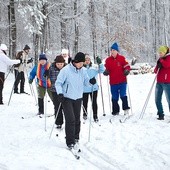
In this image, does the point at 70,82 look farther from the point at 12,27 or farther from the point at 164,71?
the point at 12,27

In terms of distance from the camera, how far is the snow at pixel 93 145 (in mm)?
5953

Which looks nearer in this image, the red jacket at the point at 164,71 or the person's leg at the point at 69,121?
the person's leg at the point at 69,121

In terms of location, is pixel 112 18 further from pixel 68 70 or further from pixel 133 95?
pixel 68 70

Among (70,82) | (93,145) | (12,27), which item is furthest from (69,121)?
(12,27)

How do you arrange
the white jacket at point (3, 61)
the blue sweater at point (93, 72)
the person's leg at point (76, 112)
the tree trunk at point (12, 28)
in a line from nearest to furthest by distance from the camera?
the person's leg at point (76, 112)
the blue sweater at point (93, 72)
the white jacket at point (3, 61)
the tree trunk at point (12, 28)

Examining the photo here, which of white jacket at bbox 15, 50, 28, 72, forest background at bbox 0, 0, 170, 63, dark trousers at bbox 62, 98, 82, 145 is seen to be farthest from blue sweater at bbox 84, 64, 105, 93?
forest background at bbox 0, 0, 170, 63

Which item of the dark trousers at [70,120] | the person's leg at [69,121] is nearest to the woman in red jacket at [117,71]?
the dark trousers at [70,120]

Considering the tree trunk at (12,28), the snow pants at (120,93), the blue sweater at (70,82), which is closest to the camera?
the blue sweater at (70,82)

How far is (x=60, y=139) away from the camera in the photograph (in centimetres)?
747

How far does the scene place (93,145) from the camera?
7.10m

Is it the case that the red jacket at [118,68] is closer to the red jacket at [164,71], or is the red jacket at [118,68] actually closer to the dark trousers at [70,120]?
the red jacket at [164,71]

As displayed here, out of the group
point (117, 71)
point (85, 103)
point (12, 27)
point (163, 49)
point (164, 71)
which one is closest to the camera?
point (163, 49)

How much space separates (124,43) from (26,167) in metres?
23.5

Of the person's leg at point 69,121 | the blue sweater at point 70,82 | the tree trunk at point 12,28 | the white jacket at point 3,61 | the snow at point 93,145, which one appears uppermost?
the tree trunk at point 12,28
